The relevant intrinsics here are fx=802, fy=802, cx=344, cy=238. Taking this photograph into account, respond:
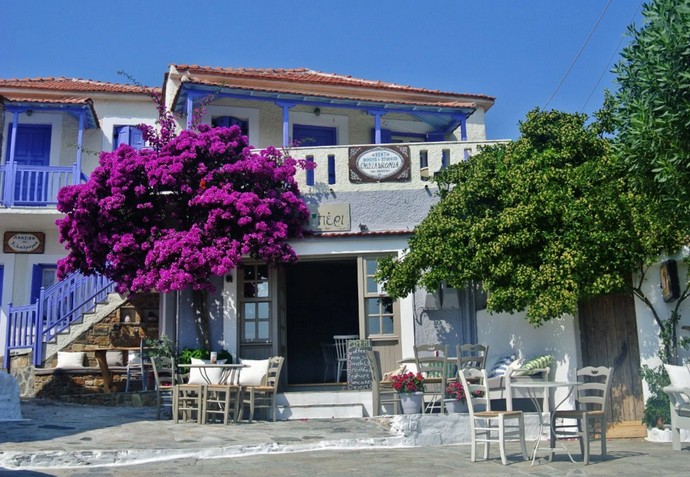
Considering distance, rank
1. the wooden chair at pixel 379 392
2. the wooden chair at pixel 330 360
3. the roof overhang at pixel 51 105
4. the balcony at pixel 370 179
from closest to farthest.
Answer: the wooden chair at pixel 379 392
the balcony at pixel 370 179
the wooden chair at pixel 330 360
the roof overhang at pixel 51 105

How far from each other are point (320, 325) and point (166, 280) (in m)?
5.98

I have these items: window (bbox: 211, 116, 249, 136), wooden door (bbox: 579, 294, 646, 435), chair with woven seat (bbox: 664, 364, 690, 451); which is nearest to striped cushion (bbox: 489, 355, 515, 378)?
wooden door (bbox: 579, 294, 646, 435)

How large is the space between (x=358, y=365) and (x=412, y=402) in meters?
1.93

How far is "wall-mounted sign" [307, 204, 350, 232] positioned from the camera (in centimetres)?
1330

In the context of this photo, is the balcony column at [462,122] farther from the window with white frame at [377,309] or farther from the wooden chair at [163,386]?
the wooden chair at [163,386]

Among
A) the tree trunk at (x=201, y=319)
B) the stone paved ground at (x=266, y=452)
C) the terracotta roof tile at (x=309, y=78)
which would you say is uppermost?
the terracotta roof tile at (x=309, y=78)

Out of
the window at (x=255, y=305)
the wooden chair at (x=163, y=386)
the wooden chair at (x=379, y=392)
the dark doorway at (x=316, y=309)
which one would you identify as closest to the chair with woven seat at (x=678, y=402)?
the wooden chair at (x=379, y=392)

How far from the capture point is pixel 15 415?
33.7 feet

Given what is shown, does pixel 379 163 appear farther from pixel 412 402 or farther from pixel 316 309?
pixel 316 309

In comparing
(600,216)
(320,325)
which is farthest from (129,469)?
(320,325)

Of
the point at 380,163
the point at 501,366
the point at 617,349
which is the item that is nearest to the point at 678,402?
the point at 617,349

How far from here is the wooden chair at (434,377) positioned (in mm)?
10648

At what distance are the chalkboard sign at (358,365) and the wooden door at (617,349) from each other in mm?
3374

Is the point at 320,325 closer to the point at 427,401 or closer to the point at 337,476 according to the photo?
the point at 427,401
